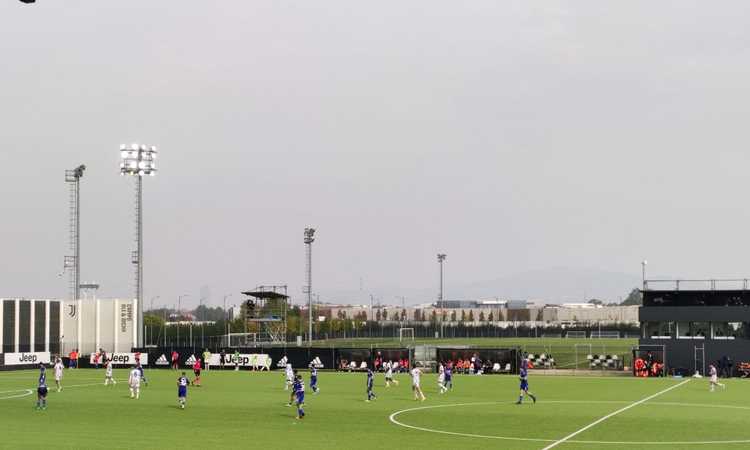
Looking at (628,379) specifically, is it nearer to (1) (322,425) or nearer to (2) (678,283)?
(2) (678,283)

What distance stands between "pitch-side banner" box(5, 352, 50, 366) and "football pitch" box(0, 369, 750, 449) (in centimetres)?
1981

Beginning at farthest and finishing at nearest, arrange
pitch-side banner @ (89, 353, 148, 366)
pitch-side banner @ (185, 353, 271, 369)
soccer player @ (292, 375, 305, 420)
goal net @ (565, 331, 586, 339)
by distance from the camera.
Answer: goal net @ (565, 331, 586, 339)
pitch-side banner @ (89, 353, 148, 366)
pitch-side banner @ (185, 353, 271, 369)
soccer player @ (292, 375, 305, 420)

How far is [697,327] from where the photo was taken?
7706 cm

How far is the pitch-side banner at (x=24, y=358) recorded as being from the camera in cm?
8200

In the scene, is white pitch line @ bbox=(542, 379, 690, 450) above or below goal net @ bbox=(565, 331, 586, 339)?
above

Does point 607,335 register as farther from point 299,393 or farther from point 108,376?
point 299,393

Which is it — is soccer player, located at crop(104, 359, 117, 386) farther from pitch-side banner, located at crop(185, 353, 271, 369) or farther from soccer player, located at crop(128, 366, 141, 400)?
pitch-side banner, located at crop(185, 353, 271, 369)

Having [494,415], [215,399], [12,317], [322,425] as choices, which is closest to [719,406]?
[494,415]

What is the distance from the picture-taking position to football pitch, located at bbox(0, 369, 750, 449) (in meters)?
32.6

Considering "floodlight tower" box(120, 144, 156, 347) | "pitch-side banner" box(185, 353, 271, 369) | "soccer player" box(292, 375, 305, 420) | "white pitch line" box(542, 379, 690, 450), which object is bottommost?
"pitch-side banner" box(185, 353, 271, 369)

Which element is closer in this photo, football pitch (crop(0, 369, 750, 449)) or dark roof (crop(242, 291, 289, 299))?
football pitch (crop(0, 369, 750, 449))

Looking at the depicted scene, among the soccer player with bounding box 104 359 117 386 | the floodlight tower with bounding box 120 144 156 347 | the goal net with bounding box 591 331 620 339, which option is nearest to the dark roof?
the floodlight tower with bounding box 120 144 156 347

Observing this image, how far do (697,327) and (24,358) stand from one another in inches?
2240

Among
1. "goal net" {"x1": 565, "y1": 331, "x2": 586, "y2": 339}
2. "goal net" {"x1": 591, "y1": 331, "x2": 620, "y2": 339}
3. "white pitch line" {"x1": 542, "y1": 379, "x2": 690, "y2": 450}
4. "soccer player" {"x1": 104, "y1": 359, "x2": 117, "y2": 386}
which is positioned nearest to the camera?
"white pitch line" {"x1": 542, "y1": 379, "x2": 690, "y2": 450}
